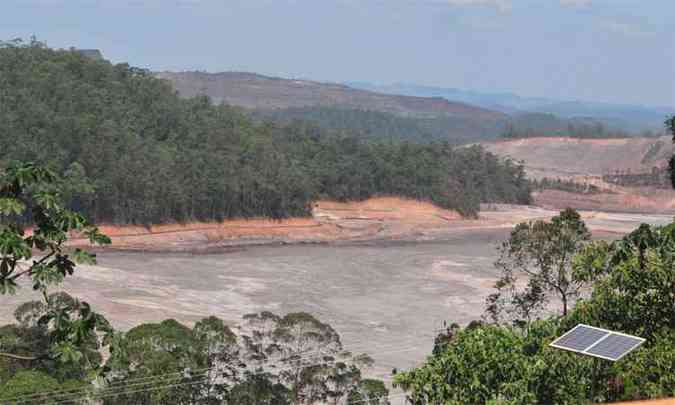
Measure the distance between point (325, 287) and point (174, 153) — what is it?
2789 cm

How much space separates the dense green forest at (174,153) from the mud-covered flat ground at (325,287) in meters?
7.14

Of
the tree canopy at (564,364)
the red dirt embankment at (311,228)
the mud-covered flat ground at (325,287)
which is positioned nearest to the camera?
the tree canopy at (564,364)

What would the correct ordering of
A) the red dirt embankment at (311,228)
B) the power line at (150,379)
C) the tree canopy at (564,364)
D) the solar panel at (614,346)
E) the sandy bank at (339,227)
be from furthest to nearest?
the sandy bank at (339,227)
the red dirt embankment at (311,228)
the power line at (150,379)
the tree canopy at (564,364)
the solar panel at (614,346)

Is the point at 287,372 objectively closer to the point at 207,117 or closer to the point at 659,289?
the point at 659,289

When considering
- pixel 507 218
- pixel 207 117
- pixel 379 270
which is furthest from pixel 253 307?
pixel 507 218

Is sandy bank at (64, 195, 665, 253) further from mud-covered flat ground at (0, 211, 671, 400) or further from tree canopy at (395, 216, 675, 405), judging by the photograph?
tree canopy at (395, 216, 675, 405)

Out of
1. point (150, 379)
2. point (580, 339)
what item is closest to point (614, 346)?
point (580, 339)

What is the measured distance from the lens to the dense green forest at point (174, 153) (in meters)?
70.0

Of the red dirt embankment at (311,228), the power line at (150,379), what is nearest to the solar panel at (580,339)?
the power line at (150,379)

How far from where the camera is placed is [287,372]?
2378 cm

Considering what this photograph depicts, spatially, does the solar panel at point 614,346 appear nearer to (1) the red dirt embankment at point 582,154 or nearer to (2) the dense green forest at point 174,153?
(2) the dense green forest at point 174,153

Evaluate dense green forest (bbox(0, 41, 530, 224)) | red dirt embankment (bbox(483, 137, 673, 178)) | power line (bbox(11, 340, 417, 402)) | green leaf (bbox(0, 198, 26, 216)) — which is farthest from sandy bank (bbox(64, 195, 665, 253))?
green leaf (bbox(0, 198, 26, 216))

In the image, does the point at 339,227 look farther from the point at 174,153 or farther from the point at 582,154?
the point at 582,154

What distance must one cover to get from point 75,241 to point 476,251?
2694 centimetres
